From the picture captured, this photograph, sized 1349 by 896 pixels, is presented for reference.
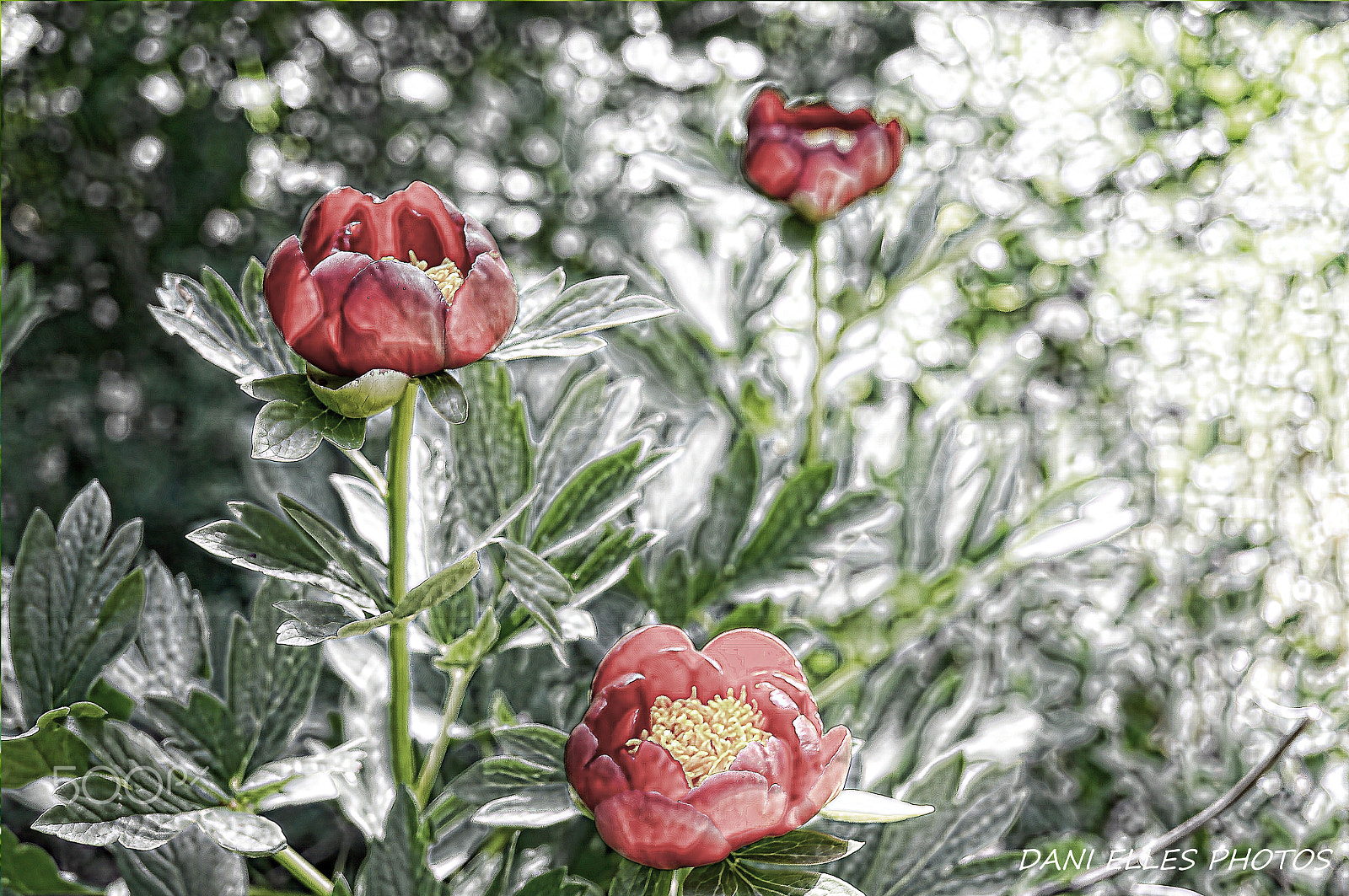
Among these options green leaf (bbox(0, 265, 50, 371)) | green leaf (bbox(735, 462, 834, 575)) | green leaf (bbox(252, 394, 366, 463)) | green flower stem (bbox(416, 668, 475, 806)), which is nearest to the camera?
green leaf (bbox(252, 394, 366, 463))

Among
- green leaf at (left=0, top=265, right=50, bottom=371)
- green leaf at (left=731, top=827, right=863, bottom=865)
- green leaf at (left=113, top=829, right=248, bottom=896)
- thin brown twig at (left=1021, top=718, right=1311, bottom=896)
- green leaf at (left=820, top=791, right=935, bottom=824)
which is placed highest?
green leaf at (left=0, top=265, right=50, bottom=371)

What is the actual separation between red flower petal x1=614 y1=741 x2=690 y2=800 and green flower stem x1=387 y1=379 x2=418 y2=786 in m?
0.08

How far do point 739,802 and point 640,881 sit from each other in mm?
43

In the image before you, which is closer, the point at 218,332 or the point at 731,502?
the point at 218,332

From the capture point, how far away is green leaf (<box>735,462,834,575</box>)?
0.48m

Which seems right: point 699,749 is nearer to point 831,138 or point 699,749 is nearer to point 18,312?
point 831,138

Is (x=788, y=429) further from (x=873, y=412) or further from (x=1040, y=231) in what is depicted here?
(x=1040, y=231)

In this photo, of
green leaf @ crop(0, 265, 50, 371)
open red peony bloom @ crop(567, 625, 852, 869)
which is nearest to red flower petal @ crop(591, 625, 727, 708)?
open red peony bloom @ crop(567, 625, 852, 869)

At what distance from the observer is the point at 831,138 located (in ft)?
1.77

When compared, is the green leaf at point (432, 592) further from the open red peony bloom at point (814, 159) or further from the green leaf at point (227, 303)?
the open red peony bloom at point (814, 159)

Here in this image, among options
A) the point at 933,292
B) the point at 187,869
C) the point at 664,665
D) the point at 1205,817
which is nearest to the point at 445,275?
the point at 664,665

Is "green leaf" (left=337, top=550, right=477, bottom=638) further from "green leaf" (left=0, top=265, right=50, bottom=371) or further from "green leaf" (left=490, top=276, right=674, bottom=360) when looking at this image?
"green leaf" (left=0, top=265, right=50, bottom=371)

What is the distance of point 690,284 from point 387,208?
1.09 ft

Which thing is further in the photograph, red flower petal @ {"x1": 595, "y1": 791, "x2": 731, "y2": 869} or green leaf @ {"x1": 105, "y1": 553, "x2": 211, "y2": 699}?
green leaf @ {"x1": 105, "y1": 553, "x2": 211, "y2": 699}
